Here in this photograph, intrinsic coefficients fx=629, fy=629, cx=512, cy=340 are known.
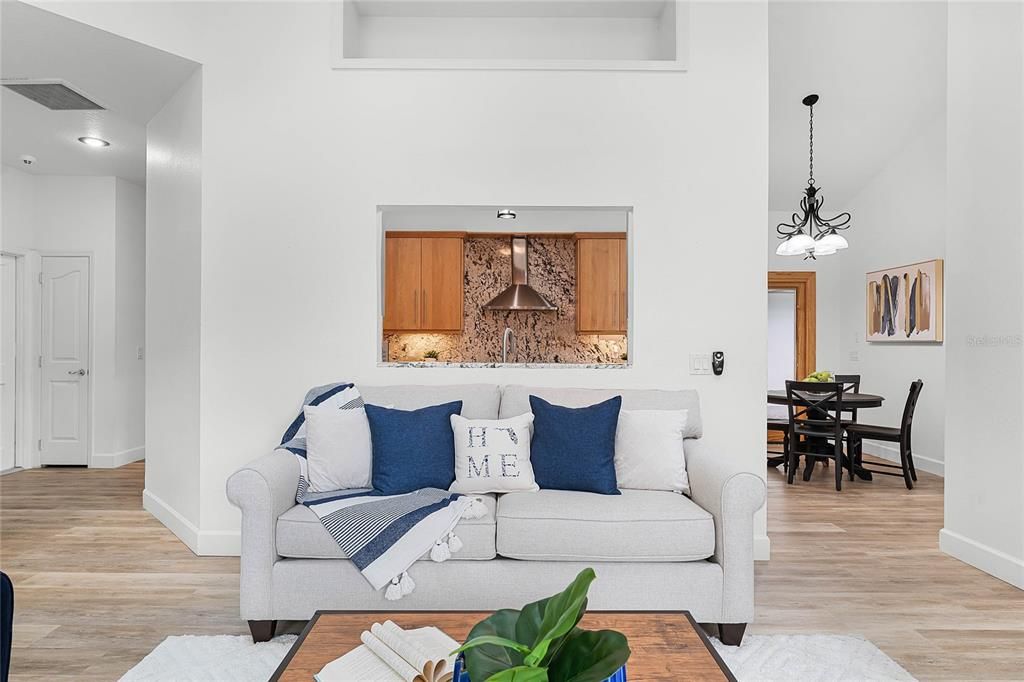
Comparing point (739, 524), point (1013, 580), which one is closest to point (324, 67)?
point (739, 524)

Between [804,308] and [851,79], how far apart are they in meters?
2.89

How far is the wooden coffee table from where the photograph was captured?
150cm

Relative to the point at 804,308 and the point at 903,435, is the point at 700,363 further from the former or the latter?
the point at 804,308

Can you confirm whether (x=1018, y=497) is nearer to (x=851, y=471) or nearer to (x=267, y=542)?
(x=851, y=471)

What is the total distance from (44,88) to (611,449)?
4046mm

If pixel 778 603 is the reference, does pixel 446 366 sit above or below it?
above

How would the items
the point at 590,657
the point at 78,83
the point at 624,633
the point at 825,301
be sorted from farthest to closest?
the point at 825,301 → the point at 78,83 → the point at 624,633 → the point at 590,657

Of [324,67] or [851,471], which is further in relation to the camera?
[851,471]

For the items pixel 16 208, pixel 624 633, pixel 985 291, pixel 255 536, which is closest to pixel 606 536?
pixel 624 633

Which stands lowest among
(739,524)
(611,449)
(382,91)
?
(739,524)

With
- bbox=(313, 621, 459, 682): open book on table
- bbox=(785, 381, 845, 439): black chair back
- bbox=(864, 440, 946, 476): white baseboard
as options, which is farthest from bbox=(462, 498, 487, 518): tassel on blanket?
bbox=(864, 440, 946, 476): white baseboard

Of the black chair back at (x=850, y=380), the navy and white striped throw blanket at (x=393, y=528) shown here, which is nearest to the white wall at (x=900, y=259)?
the black chair back at (x=850, y=380)

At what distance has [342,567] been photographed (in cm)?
248

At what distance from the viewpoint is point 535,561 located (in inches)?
99.2
